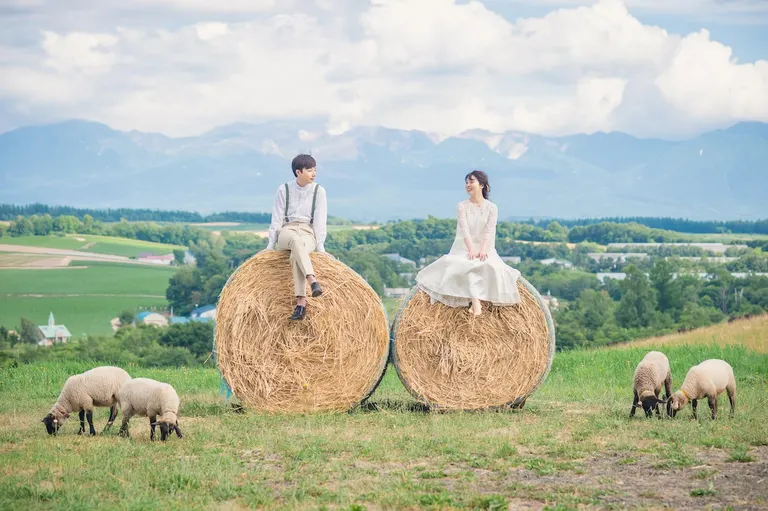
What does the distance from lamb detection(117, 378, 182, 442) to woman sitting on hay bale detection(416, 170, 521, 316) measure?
345 centimetres

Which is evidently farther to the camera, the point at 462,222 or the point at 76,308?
the point at 76,308

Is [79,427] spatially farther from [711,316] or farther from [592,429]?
[711,316]

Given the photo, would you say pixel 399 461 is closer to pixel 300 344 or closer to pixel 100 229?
pixel 300 344

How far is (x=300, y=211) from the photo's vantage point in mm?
12250

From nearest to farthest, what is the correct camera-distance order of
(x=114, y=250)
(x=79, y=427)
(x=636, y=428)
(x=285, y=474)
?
(x=285, y=474), (x=636, y=428), (x=79, y=427), (x=114, y=250)

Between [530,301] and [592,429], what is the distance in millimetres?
2169

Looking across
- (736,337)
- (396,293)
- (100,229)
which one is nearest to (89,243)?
(100,229)

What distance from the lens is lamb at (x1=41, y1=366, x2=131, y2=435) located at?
34.9 ft

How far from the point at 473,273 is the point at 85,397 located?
4.59 meters

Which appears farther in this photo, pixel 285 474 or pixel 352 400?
pixel 352 400

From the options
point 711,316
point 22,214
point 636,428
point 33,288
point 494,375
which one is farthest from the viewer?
point 22,214

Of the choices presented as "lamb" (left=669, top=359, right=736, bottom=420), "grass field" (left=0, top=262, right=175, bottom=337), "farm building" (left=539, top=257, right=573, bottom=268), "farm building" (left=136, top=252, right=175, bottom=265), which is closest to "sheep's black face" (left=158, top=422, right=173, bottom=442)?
"lamb" (left=669, top=359, right=736, bottom=420)

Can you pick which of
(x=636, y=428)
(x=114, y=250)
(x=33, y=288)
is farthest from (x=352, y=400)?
(x=114, y=250)

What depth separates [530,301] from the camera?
12109 mm
